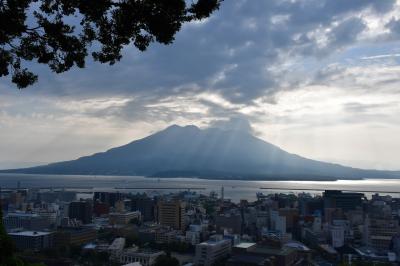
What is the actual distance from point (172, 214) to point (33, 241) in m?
11.3

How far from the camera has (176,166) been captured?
138750 millimetres

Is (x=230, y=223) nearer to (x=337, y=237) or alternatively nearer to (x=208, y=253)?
(x=337, y=237)

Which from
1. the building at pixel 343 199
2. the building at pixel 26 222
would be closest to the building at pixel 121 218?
the building at pixel 26 222

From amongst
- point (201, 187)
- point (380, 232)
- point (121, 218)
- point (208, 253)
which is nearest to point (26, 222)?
point (121, 218)

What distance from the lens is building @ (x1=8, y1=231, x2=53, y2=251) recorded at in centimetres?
2252

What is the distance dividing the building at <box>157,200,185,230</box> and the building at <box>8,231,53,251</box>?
32.4 feet

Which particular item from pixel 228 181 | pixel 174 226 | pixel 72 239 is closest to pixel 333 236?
pixel 174 226

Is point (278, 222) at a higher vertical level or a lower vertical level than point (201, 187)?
lower

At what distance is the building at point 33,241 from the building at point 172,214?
32.4ft

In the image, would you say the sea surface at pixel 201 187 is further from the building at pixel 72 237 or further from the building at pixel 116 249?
the building at pixel 116 249

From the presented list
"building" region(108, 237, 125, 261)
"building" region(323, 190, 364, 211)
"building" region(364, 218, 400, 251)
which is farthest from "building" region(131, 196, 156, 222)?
"building" region(364, 218, 400, 251)

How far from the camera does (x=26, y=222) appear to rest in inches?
1204

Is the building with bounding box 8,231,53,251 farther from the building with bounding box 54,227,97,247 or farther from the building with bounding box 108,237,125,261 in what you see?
the building with bounding box 108,237,125,261

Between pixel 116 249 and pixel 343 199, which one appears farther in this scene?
pixel 343 199
